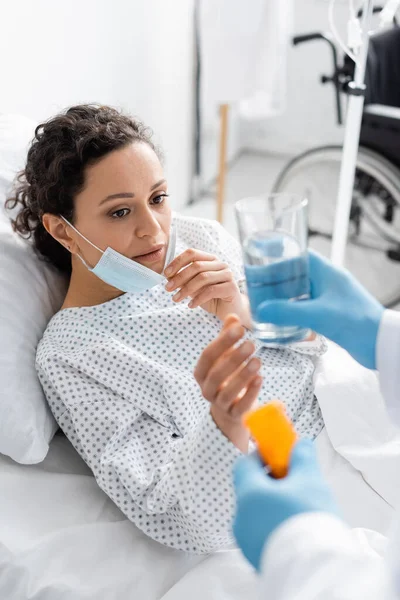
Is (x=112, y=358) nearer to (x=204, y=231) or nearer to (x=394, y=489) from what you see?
(x=204, y=231)

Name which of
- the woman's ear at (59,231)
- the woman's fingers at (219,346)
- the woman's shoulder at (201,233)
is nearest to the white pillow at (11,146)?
the woman's ear at (59,231)

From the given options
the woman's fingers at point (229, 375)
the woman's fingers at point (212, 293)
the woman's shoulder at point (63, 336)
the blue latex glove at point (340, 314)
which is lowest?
the woman's shoulder at point (63, 336)

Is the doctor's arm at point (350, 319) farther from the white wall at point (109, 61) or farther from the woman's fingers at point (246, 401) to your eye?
the white wall at point (109, 61)

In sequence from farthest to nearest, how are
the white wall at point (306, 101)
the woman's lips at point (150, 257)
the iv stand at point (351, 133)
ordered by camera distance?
the white wall at point (306, 101) < the iv stand at point (351, 133) < the woman's lips at point (150, 257)

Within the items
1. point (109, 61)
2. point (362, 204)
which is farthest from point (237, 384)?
point (362, 204)

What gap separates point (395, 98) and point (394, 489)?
2.04 m

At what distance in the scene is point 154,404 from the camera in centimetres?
128

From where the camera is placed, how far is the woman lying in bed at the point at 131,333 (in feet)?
3.84

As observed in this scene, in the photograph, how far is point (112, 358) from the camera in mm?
1291

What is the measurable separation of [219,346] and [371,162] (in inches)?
69.7

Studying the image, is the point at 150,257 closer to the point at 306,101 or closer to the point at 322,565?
the point at 322,565

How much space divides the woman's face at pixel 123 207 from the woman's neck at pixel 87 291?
0.26ft

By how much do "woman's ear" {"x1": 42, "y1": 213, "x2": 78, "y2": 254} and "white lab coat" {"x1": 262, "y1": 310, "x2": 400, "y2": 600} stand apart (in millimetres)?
825

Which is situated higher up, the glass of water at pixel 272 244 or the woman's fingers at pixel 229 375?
Answer: the glass of water at pixel 272 244
